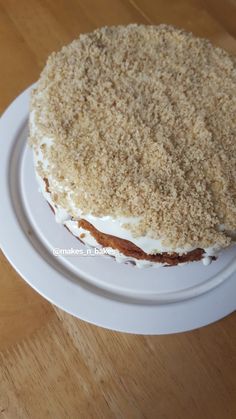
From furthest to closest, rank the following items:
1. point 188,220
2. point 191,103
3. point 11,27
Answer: point 11,27
point 191,103
point 188,220

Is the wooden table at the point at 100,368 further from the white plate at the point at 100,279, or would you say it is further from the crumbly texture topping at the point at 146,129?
the crumbly texture topping at the point at 146,129

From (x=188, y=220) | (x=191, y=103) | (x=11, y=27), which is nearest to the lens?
(x=188, y=220)

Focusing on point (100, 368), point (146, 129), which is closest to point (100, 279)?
point (100, 368)

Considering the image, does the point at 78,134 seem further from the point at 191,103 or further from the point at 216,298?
the point at 216,298

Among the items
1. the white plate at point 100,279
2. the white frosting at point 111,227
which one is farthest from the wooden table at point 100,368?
the white frosting at point 111,227

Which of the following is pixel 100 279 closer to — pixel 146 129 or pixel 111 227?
pixel 111 227

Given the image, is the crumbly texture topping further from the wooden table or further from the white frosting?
the wooden table

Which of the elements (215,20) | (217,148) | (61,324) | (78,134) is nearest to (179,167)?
(217,148)
